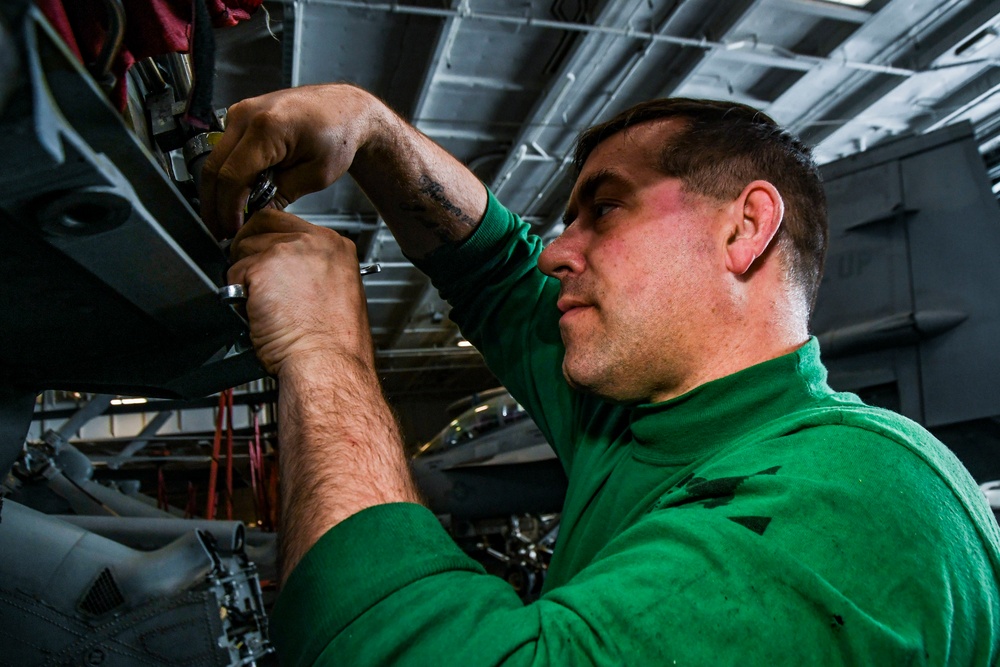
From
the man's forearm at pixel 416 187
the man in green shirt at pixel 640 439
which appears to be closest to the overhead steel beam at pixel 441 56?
the man's forearm at pixel 416 187

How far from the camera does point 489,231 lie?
1.62m

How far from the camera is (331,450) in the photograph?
0.77 meters

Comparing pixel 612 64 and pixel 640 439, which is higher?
pixel 612 64

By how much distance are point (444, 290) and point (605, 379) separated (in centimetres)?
65

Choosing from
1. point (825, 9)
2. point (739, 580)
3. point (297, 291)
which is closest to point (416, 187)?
point (297, 291)

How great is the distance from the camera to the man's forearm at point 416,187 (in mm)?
1354

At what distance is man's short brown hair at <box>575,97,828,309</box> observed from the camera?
1284mm

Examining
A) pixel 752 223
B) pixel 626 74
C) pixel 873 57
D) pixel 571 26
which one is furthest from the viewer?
pixel 873 57

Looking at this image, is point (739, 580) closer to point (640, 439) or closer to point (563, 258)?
point (640, 439)

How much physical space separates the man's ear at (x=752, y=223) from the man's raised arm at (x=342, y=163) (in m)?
0.62

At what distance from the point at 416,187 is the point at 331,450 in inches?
32.8

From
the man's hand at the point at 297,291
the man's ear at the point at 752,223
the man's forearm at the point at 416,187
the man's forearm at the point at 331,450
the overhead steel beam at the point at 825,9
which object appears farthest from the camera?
the overhead steel beam at the point at 825,9

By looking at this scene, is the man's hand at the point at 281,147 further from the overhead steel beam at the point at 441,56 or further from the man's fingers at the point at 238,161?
the overhead steel beam at the point at 441,56

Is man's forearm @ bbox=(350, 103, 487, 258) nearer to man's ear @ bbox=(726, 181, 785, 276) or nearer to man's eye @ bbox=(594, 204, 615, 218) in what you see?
man's eye @ bbox=(594, 204, 615, 218)
